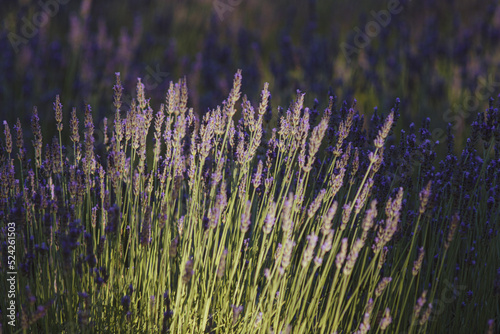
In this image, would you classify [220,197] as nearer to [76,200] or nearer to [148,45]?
[76,200]

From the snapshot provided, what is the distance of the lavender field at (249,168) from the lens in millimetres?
1963

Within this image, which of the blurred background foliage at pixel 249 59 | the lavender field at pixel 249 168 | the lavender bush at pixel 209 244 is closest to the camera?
the lavender bush at pixel 209 244

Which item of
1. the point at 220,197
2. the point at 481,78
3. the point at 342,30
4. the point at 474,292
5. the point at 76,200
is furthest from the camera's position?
the point at 342,30

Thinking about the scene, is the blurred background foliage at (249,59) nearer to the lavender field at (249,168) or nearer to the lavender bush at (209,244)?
the lavender field at (249,168)

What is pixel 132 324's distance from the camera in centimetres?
203

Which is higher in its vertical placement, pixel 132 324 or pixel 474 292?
pixel 474 292

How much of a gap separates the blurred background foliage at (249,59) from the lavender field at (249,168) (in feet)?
0.10

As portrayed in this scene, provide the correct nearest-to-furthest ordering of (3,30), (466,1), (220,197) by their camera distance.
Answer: (220,197), (3,30), (466,1)

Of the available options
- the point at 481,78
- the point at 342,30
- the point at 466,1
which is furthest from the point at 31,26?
the point at 466,1

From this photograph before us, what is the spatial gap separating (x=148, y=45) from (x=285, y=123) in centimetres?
452

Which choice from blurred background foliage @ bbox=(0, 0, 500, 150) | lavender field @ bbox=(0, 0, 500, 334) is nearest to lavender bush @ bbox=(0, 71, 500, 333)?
lavender field @ bbox=(0, 0, 500, 334)

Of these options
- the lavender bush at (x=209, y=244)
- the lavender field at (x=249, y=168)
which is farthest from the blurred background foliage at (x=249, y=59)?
the lavender bush at (x=209, y=244)

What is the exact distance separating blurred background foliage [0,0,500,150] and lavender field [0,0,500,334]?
3cm

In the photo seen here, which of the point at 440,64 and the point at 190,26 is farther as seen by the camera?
the point at 190,26
